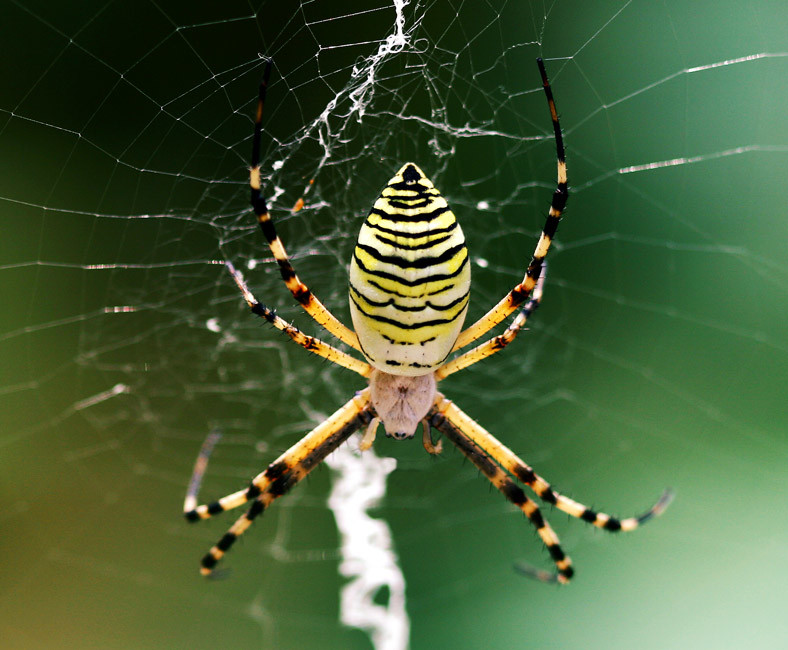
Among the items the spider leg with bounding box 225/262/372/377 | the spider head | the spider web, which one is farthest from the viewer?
the spider web

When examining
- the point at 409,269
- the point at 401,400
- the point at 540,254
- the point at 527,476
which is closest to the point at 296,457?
the point at 401,400

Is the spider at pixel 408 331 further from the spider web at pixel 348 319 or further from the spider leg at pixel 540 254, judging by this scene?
the spider web at pixel 348 319

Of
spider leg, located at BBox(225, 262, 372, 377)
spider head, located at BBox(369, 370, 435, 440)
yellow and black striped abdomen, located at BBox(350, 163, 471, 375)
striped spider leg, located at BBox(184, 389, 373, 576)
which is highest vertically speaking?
yellow and black striped abdomen, located at BBox(350, 163, 471, 375)

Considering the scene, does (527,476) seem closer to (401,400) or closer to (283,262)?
(401,400)

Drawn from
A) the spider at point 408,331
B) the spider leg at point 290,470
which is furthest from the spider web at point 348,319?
the spider at point 408,331

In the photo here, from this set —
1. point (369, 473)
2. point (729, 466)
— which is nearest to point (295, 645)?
point (369, 473)

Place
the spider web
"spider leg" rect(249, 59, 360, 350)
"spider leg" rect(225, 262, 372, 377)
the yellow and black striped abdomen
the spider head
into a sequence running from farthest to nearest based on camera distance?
1. the spider web
2. the spider head
3. "spider leg" rect(225, 262, 372, 377)
4. "spider leg" rect(249, 59, 360, 350)
5. the yellow and black striped abdomen

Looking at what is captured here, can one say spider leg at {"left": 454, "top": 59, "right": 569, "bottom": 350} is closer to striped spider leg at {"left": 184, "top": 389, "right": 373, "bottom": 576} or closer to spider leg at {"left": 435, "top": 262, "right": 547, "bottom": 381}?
spider leg at {"left": 435, "top": 262, "right": 547, "bottom": 381}

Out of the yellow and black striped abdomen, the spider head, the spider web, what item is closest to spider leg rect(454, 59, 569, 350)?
the yellow and black striped abdomen
